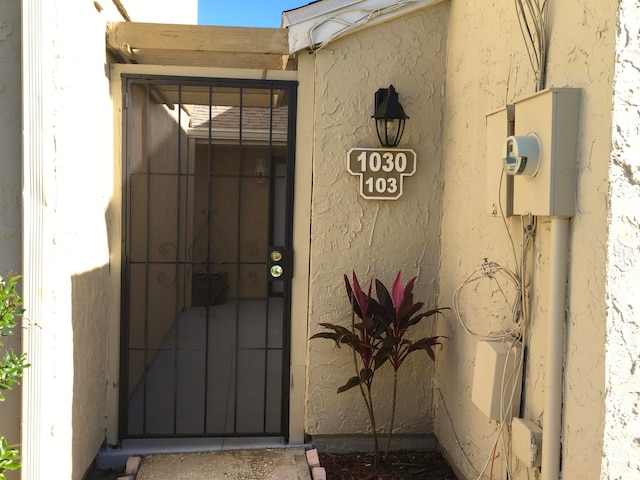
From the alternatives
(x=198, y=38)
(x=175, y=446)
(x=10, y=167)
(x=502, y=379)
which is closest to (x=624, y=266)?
(x=502, y=379)

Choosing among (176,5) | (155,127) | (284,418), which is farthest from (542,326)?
(176,5)

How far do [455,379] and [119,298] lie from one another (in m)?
2.24

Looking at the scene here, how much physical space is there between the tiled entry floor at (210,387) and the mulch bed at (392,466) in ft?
1.79

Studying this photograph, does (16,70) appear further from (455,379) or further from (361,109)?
(455,379)

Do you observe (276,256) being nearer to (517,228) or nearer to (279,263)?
(279,263)

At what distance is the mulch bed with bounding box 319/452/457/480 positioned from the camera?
11.7 ft

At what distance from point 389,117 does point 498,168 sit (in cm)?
106

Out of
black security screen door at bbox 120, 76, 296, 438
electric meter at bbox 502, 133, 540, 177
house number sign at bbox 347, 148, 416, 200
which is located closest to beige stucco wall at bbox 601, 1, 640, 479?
electric meter at bbox 502, 133, 540, 177

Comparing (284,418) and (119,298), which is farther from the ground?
(119,298)

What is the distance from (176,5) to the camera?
24.8 ft

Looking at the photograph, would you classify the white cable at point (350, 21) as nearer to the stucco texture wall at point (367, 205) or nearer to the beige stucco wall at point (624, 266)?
the stucco texture wall at point (367, 205)

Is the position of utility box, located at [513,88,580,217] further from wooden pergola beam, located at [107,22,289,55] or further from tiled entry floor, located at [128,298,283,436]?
tiled entry floor, located at [128,298,283,436]

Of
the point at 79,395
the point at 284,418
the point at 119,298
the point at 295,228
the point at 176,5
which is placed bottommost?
the point at 284,418

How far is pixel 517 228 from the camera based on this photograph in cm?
270
